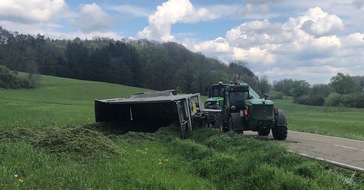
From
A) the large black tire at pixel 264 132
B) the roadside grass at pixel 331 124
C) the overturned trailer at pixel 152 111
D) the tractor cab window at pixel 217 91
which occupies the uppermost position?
the tractor cab window at pixel 217 91

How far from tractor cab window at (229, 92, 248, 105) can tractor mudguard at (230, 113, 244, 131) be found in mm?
1296

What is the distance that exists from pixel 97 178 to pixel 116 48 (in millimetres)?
116596

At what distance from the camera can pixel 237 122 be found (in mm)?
16984

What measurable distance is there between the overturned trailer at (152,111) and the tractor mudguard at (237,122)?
54.3 inches

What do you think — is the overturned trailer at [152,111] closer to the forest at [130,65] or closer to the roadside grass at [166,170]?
the roadside grass at [166,170]

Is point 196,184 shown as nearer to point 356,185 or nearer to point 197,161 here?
point 197,161

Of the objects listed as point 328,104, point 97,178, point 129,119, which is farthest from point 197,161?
point 328,104

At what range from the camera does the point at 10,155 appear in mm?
8148

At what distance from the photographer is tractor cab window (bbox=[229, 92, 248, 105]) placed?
60.8ft

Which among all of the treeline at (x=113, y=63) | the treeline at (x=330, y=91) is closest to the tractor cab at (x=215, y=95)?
the treeline at (x=330, y=91)

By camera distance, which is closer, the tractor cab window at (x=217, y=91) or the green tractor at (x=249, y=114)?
the green tractor at (x=249, y=114)

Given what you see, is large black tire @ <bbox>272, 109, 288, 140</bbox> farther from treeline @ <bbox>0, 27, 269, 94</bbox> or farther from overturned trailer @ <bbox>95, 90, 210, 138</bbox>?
treeline @ <bbox>0, 27, 269, 94</bbox>

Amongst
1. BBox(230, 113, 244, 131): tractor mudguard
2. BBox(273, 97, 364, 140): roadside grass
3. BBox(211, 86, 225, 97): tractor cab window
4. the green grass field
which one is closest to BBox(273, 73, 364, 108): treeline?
BBox(273, 97, 364, 140): roadside grass

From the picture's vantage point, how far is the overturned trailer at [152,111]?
15477 millimetres
